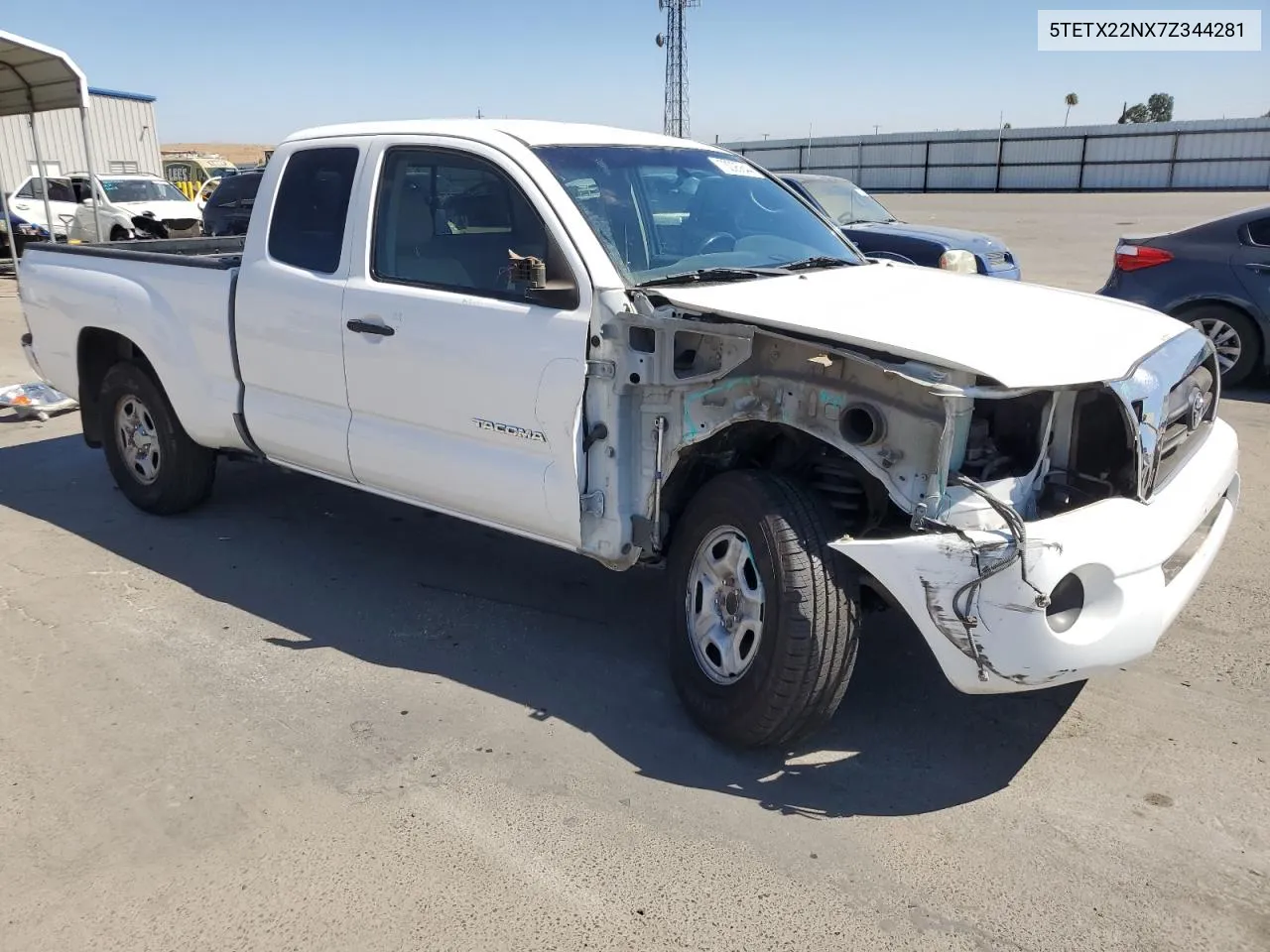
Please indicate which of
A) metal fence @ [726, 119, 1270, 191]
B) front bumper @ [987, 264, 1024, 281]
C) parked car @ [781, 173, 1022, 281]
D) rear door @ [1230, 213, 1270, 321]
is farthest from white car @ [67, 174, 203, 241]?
metal fence @ [726, 119, 1270, 191]

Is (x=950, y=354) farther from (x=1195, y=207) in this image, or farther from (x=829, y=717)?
(x=1195, y=207)

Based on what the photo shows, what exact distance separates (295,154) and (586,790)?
326 cm

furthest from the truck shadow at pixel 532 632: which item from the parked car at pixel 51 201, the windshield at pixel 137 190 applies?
the parked car at pixel 51 201

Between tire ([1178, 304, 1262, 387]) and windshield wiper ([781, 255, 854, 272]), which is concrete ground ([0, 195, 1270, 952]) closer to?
windshield wiper ([781, 255, 854, 272])

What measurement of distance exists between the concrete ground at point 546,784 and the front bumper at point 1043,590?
0.56 metres

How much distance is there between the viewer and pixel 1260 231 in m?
8.51

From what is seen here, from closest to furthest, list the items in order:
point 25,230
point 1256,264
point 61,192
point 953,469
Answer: point 953,469, point 1256,264, point 25,230, point 61,192

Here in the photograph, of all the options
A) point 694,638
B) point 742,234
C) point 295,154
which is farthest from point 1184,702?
point 295,154

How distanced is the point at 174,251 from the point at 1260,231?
27.1 feet

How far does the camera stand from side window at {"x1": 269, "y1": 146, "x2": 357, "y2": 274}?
4.59 meters

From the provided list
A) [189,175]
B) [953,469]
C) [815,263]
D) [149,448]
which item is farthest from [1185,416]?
[189,175]

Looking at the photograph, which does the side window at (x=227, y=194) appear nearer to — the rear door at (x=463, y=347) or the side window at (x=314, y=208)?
the side window at (x=314, y=208)

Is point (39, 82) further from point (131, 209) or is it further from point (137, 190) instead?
point (137, 190)

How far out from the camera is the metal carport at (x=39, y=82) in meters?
10.1
